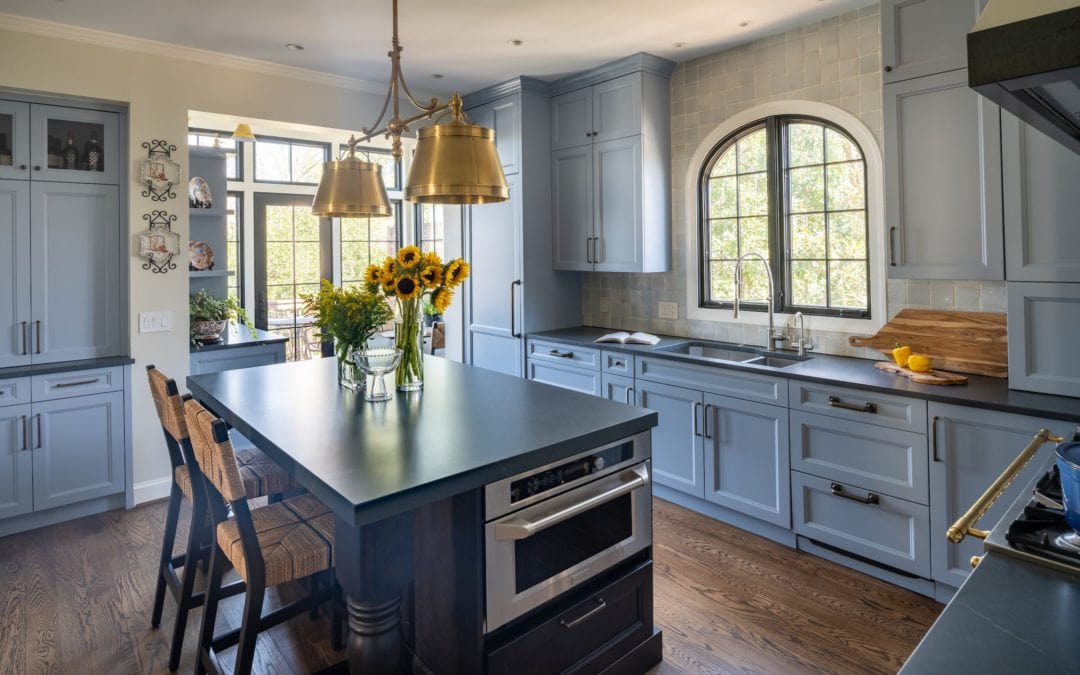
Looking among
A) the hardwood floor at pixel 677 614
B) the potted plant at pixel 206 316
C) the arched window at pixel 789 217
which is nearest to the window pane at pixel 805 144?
the arched window at pixel 789 217

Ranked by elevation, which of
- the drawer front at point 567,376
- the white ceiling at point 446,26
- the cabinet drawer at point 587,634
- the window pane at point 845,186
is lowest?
the cabinet drawer at point 587,634

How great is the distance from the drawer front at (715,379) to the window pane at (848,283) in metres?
0.81

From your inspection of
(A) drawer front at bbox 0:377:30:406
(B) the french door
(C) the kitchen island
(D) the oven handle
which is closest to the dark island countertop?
(C) the kitchen island

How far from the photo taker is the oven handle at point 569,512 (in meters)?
1.70

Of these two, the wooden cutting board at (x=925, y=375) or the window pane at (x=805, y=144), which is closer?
the wooden cutting board at (x=925, y=375)

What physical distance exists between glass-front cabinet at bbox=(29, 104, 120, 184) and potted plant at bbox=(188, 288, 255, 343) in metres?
0.88

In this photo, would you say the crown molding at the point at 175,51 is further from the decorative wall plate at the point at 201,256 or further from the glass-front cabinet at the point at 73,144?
the decorative wall plate at the point at 201,256

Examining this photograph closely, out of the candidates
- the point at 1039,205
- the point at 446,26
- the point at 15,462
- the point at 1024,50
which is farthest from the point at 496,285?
the point at 1024,50

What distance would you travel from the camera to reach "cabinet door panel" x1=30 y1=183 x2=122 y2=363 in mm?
3508

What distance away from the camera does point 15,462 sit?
337 cm

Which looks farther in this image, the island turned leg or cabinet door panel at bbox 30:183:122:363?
cabinet door panel at bbox 30:183:122:363

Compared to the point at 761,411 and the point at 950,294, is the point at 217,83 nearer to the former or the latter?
the point at 761,411

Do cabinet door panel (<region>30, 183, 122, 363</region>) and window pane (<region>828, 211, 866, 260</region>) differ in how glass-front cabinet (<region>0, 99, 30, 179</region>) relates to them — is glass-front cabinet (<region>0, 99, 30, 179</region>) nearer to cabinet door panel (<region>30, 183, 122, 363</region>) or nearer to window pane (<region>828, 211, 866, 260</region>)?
cabinet door panel (<region>30, 183, 122, 363</region>)

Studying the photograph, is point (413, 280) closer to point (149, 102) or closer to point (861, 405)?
point (861, 405)
